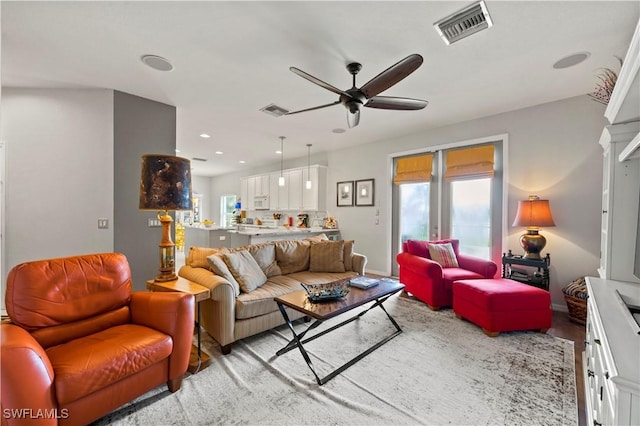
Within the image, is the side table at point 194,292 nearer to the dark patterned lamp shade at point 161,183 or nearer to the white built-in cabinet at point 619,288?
the dark patterned lamp shade at point 161,183

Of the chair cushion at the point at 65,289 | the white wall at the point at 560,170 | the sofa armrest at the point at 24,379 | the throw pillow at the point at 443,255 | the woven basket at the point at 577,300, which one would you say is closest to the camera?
the sofa armrest at the point at 24,379

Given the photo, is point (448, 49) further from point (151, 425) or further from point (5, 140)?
point (5, 140)

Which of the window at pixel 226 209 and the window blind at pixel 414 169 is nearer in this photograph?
the window blind at pixel 414 169

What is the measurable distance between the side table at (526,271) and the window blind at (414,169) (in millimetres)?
1775

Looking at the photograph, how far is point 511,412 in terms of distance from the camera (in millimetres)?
1705

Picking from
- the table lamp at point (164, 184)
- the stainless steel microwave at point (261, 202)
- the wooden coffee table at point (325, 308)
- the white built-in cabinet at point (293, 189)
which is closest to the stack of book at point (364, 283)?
the wooden coffee table at point (325, 308)

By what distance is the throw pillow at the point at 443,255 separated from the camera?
151 inches

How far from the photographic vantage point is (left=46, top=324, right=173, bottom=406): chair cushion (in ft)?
4.51

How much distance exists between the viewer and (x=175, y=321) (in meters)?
1.85

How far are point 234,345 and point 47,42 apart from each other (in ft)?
10.3

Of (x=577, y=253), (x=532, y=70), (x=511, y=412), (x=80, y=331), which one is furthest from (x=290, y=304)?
(x=577, y=253)

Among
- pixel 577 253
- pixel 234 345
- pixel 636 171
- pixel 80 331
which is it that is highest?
pixel 636 171

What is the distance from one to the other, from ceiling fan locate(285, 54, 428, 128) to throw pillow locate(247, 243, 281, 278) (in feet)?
5.79

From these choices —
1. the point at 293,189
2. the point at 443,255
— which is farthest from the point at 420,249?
the point at 293,189
